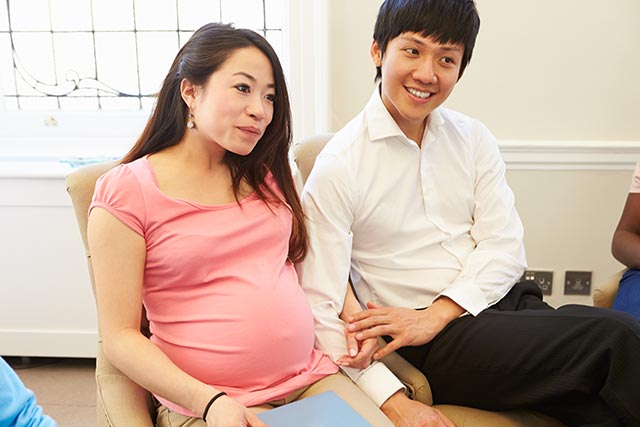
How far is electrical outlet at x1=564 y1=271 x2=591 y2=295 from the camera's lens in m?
2.44

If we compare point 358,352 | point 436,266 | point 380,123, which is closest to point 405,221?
point 436,266

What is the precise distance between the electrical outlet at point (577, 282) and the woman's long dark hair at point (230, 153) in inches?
55.0

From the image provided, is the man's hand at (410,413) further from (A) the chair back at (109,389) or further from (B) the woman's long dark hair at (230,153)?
(A) the chair back at (109,389)

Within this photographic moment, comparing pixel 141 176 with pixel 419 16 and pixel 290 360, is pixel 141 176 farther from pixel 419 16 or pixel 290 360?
pixel 419 16

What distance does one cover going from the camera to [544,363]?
1346 mm

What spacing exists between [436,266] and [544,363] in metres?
0.34

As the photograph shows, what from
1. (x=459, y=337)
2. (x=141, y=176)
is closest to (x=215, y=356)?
(x=141, y=176)

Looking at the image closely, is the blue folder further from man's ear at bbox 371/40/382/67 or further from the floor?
the floor

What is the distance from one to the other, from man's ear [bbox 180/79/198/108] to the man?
349 mm

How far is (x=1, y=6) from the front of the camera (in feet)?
8.36

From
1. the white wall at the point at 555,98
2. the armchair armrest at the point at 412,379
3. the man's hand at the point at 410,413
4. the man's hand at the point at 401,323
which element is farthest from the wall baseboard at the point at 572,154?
the man's hand at the point at 410,413

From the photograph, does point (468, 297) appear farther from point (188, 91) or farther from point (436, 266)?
point (188, 91)

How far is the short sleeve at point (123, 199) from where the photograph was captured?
1188 millimetres

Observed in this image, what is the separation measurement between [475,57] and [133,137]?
4.38 ft
